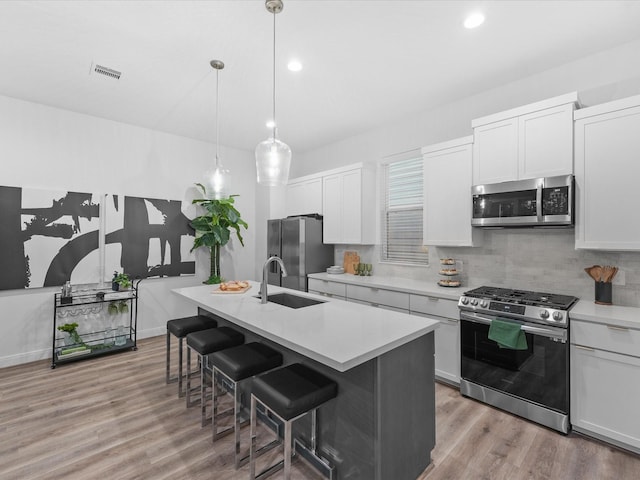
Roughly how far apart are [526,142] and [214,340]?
10.2 feet

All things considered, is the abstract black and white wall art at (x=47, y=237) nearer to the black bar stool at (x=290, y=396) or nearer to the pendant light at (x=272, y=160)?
the pendant light at (x=272, y=160)

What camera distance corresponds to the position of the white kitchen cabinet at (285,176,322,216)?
4902mm

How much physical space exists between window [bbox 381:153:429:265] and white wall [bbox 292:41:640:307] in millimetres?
161

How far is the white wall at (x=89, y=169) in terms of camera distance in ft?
11.7

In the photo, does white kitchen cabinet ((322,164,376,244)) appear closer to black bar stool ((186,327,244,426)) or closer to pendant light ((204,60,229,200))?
pendant light ((204,60,229,200))

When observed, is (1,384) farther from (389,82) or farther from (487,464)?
(389,82)

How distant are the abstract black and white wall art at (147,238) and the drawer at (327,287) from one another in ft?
6.32

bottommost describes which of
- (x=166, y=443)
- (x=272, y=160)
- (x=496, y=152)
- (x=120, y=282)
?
(x=166, y=443)

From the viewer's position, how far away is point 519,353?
2.46 meters

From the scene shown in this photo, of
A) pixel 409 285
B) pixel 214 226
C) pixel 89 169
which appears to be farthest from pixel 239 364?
pixel 89 169

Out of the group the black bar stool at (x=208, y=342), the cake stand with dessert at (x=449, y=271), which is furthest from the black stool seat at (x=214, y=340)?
the cake stand with dessert at (x=449, y=271)

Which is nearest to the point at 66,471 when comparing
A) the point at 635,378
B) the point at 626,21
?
the point at 635,378

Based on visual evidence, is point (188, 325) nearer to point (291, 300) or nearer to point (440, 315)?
point (291, 300)

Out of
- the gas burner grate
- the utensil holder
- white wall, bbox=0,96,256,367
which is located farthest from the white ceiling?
the gas burner grate
